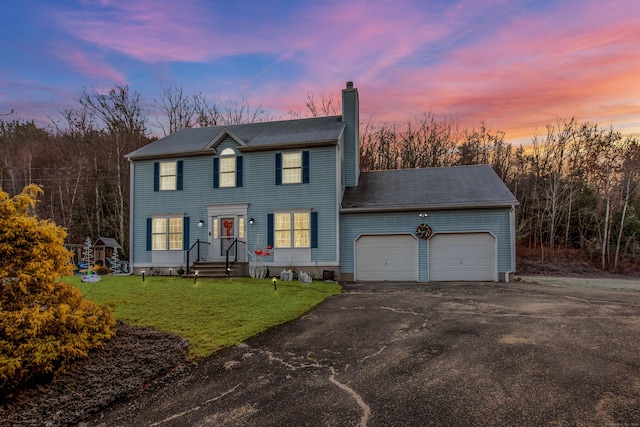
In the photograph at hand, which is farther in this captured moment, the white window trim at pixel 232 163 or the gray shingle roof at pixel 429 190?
the white window trim at pixel 232 163

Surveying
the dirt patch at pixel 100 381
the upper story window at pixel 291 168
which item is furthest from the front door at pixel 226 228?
the dirt patch at pixel 100 381

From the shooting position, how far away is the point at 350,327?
22.2 feet

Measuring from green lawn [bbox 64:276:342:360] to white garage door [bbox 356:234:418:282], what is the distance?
10.8 ft

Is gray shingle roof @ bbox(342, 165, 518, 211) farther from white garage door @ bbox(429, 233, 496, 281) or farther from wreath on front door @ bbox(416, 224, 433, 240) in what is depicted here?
white garage door @ bbox(429, 233, 496, 281)

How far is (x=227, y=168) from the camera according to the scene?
51.9 ft

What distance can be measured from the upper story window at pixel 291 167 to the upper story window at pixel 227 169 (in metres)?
1.86

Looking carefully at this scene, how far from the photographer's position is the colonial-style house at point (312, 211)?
1410 centimetres

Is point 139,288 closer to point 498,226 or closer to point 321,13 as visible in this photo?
point 321,13

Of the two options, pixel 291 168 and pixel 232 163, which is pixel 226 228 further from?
pixel 291 168

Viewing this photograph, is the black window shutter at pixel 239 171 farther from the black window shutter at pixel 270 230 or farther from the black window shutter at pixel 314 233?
the black window shutter at pixel 314 233

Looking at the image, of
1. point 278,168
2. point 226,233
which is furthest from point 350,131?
point 226,233

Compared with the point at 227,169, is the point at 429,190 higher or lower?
lower

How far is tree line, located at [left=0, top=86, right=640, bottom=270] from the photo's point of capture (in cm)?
2209

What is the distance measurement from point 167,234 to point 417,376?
47.0 feet
